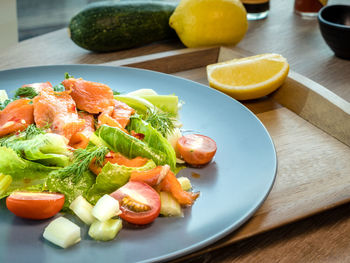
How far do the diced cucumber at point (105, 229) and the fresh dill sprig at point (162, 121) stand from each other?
465mm

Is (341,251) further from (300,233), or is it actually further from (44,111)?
(44,111)

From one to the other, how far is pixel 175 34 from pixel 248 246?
1.63 meters

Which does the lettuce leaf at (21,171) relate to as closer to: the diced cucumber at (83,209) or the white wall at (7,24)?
the diced cucumber at (83,209)

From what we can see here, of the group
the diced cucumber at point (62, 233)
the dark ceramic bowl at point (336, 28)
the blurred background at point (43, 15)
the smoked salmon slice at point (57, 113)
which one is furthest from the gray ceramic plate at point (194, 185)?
the blurred background at point (43, 15)

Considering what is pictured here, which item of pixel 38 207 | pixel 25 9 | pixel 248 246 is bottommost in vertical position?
pixel 25 9

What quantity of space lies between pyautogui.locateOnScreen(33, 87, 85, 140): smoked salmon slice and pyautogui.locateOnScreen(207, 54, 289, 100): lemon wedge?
0.65 metres

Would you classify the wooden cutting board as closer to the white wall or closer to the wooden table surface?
the wooden table surface

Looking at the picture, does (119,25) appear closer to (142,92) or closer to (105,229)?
(142,92)

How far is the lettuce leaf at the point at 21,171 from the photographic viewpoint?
128cm

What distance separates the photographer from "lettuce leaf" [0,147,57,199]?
4.19ft

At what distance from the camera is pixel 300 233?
130 centimetres

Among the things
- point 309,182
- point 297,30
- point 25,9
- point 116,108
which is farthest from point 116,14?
point 25,9

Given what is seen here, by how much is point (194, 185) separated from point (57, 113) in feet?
1.67

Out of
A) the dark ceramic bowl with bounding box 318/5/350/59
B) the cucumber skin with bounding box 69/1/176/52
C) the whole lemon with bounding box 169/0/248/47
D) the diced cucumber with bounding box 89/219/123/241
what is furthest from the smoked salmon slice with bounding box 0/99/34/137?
the dark ceramic bowl with bounding box 318/5/350/59
